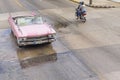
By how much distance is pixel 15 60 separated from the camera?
13625 mm

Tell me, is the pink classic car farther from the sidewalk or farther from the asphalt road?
the sidewalk

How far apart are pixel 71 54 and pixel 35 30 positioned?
241 cm

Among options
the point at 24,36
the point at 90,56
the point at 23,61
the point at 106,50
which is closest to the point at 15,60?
the point at 23,61

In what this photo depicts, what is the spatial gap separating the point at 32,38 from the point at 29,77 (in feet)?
11.8

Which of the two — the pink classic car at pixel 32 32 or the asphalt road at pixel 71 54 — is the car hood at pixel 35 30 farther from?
the asphalt road at pixel 71 54

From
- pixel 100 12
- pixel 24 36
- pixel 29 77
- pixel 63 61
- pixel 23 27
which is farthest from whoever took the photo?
pixel 100 12

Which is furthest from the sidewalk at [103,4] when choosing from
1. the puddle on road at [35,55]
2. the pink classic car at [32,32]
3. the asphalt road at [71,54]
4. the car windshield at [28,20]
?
the puddle on road at [35,55]

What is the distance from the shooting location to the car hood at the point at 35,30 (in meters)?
14.8

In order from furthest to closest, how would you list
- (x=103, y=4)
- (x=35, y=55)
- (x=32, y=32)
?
(x=103, y=4)
(x=32, y=32)
(x=35, y=55)

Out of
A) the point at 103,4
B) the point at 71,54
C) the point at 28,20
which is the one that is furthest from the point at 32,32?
the point at 103,4

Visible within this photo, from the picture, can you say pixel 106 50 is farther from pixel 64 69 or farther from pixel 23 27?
pixel 23 27

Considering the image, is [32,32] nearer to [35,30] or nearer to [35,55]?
[35,30]

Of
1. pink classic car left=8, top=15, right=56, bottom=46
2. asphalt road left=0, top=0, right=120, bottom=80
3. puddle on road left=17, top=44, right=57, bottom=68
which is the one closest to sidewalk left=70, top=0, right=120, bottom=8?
asphalt road left=0, top=0, right=120, bottom=80

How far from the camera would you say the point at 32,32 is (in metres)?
15.0
